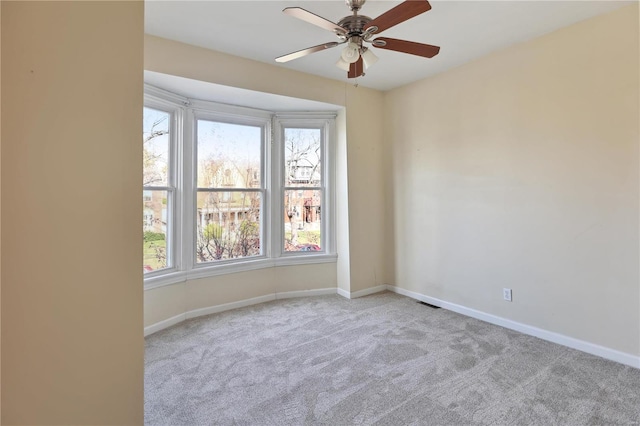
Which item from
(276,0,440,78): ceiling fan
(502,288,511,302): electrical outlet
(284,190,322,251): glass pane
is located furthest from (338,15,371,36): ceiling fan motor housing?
(502,288,511,302): electrical outlet

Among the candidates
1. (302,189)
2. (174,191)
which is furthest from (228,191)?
(302,189)

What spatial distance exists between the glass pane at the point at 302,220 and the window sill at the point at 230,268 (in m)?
0.15

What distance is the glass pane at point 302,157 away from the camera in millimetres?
4250

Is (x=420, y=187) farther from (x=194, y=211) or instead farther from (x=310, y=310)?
(x=194, y=211)

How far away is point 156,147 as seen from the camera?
3307 mm

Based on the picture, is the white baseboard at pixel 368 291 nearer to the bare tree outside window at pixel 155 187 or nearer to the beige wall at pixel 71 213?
the bare tree outside window at pixel 155 187

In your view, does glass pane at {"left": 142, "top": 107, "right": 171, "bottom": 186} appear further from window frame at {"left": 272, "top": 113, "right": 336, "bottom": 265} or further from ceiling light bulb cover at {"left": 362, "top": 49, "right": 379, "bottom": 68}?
ceiling light bulb cover at {"left": 362, "top": 49, "right": 379, "bottom": 68}

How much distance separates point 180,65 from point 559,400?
4.02 metres

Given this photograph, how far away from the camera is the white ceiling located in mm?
2426

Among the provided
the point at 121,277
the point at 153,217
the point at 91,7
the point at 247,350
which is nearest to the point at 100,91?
the point at 91,7

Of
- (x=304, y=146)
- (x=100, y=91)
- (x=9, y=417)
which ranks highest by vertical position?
(x=304, y=146)

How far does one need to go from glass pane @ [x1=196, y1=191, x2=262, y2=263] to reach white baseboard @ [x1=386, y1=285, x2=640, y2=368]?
237cm

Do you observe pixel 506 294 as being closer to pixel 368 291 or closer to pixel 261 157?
pixel 368 291

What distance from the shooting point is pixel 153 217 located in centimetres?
330
